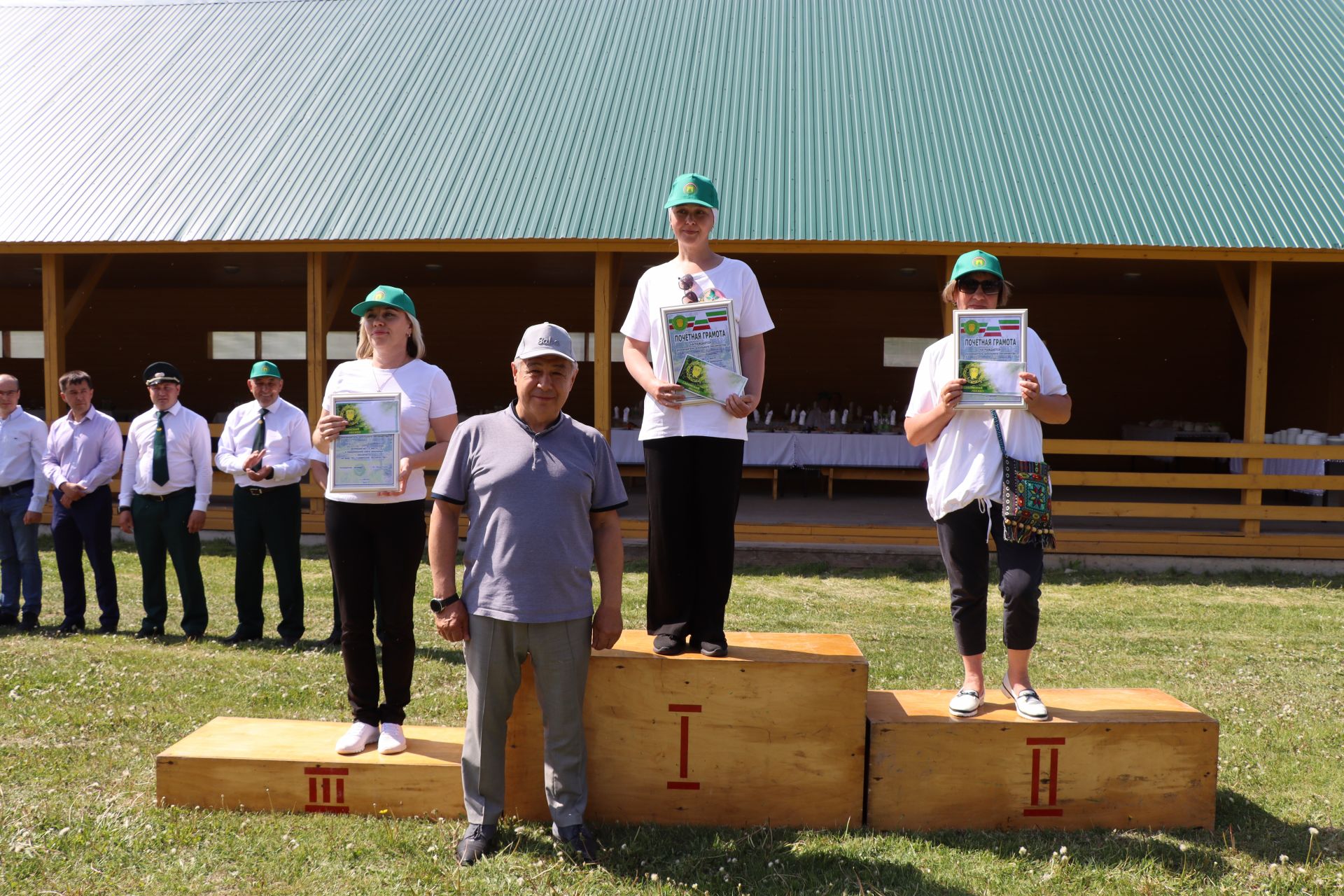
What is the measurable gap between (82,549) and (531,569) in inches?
208

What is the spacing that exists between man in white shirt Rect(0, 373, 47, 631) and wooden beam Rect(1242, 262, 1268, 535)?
10.4 meters

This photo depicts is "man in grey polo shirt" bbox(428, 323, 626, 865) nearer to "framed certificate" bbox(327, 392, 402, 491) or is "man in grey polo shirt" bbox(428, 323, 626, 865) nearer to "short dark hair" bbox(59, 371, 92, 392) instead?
"framed certificate" bbox(327, 392, 402, 491)

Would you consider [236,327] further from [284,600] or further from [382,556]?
[382,556]

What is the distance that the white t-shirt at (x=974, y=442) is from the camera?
12.6 ft

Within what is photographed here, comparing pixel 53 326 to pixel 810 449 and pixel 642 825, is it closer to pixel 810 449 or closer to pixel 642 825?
pixel 810 449

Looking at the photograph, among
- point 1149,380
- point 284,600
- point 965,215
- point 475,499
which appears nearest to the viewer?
point 475,499

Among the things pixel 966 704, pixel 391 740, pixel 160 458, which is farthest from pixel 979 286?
pixel 160 458

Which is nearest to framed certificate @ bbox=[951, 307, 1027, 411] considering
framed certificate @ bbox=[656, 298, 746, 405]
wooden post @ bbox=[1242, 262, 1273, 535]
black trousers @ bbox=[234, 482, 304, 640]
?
framed certificate @ bbox=[656, 298, 746, 405]

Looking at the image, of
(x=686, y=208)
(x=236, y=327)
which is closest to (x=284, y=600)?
(x=686, y=208)

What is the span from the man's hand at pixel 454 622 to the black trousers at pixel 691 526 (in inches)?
28.3

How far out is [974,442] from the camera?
389 cm

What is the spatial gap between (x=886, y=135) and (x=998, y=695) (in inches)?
347

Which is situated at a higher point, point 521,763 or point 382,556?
point 382,556

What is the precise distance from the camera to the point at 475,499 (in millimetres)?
3539
